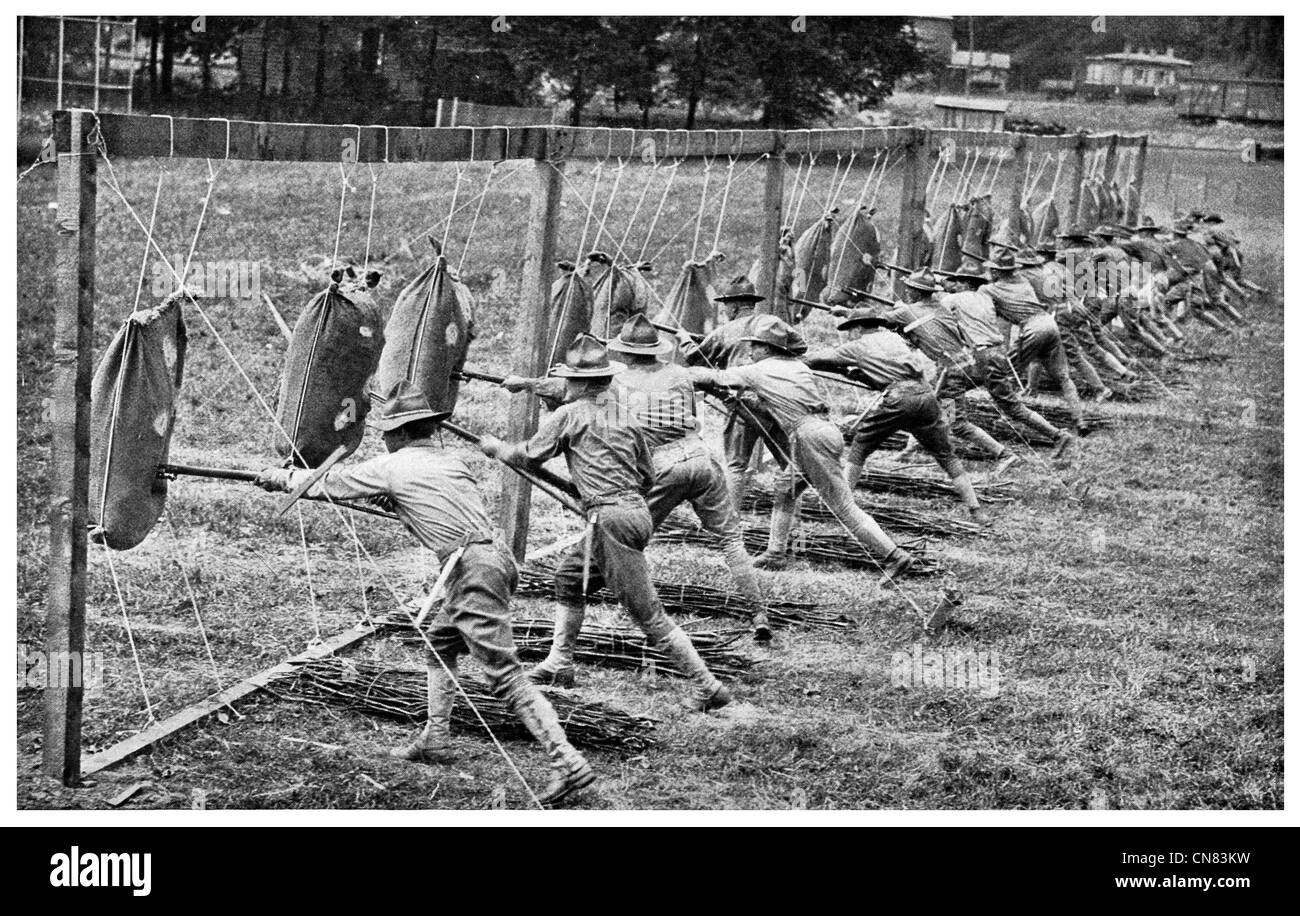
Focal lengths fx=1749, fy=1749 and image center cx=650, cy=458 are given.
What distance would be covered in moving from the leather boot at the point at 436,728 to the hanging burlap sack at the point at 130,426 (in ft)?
5.42

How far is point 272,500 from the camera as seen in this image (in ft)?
42.3

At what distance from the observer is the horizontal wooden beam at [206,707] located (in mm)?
8609

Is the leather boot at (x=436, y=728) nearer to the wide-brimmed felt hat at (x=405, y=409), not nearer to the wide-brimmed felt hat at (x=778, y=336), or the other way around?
the wide-brimmed felt hat at (x=405, y=409)

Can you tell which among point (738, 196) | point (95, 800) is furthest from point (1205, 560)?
point (738, 196)

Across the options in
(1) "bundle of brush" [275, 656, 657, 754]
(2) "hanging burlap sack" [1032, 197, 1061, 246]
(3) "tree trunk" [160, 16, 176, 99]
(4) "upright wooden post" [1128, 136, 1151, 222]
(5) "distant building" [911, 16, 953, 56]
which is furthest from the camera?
(4) "upright wooden post" [1128, 136, 1151, 222]

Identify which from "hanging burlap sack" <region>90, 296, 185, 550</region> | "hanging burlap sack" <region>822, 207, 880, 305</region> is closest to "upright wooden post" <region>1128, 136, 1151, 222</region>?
"hanging burlap sack" <region>822, 207, 880, 305</region>

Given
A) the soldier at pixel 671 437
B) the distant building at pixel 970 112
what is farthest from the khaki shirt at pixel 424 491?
the distant building at pixel 970 112

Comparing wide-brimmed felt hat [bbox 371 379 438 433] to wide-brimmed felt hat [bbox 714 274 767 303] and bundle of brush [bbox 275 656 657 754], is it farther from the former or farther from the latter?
wide-brimmed felt hat [bbox 714 274 767 303]

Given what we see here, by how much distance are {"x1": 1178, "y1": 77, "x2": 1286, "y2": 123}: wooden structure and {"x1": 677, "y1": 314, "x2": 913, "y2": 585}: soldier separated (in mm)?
5243

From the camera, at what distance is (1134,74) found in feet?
59.7

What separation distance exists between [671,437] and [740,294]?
2817 mm

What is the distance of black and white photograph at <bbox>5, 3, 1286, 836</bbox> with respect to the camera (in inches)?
338

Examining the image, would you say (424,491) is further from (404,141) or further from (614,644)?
(614,644)

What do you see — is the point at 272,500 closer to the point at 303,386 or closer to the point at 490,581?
the point at 303,386
